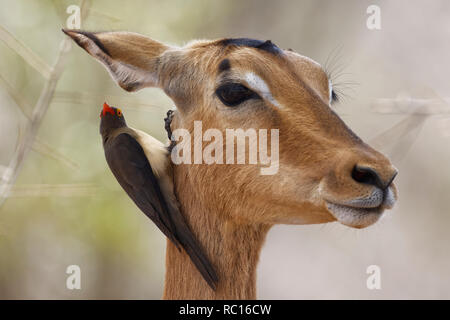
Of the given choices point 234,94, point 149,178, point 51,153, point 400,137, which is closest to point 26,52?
point 51,153

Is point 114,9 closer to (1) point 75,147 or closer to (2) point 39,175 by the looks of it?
(1) point 75,147

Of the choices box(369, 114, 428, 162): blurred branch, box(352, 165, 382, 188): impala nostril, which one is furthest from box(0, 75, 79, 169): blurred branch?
box(352, 165, 382, 188): impala nostril

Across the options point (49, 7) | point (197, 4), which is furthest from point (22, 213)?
point (197, 4)

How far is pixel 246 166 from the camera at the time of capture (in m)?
1.25

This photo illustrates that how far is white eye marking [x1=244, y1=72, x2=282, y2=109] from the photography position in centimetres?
122

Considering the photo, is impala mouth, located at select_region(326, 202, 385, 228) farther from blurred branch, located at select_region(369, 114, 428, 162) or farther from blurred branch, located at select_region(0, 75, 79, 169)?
blurred branch, located at select_region(0, 75, 79, 169)

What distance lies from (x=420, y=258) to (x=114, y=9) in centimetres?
175

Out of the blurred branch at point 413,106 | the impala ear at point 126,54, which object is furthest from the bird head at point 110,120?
the blurred branch at point 413,106

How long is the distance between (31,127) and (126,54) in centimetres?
97

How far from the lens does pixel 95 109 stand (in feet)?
7.83

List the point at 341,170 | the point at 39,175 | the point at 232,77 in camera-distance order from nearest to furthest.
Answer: the point at 341,170
the point at 232,77
the point at 39,175

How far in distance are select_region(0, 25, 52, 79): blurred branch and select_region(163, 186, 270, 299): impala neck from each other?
1049 millimetres

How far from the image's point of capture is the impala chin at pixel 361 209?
3.54 ft

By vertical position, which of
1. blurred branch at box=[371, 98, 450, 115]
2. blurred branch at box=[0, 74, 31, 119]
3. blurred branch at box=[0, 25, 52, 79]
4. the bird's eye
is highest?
blurred branch at box=[0, 25, 52, 79]
